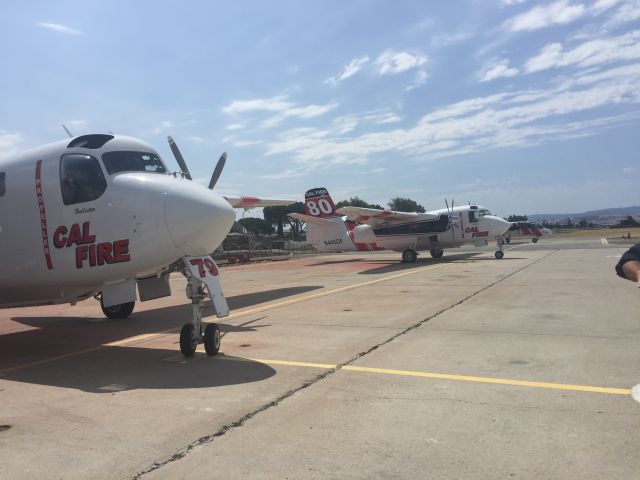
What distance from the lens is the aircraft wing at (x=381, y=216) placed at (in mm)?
27391

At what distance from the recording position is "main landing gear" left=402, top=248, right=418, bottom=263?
2828cm

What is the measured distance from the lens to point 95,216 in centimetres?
690

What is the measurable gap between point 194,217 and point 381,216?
22.1 metres

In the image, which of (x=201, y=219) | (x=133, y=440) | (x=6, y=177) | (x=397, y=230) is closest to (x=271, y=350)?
(x=201, y=219)

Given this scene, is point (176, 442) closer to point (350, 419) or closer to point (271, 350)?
point (350, 419)

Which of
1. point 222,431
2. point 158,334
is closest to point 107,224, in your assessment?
point 158,334

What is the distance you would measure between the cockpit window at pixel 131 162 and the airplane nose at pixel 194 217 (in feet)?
2.54

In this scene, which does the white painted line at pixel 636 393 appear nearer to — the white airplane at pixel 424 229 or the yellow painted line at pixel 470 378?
the yellow painted line at pixel 470 378

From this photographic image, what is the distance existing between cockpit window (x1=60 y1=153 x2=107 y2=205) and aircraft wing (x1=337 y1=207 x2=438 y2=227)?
20.4m

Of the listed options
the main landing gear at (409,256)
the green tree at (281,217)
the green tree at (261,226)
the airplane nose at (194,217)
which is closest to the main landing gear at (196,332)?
the airplane nose at (194,217)

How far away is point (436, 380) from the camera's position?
5.55 meters

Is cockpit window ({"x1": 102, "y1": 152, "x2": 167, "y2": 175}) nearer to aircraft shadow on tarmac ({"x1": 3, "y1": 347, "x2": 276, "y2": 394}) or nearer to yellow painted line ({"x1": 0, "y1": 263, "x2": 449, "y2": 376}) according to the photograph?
aircraft shadow on tarmac ({"x1": 3, "y1": 347, "x2": 276, "y2": 394})

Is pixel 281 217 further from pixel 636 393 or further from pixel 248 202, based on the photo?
pixel 636 393

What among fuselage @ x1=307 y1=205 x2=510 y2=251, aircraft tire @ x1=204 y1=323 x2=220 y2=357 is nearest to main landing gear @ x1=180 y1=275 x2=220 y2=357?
aircraft tire @ x1=204 y1=323 x2=220 y2=357
